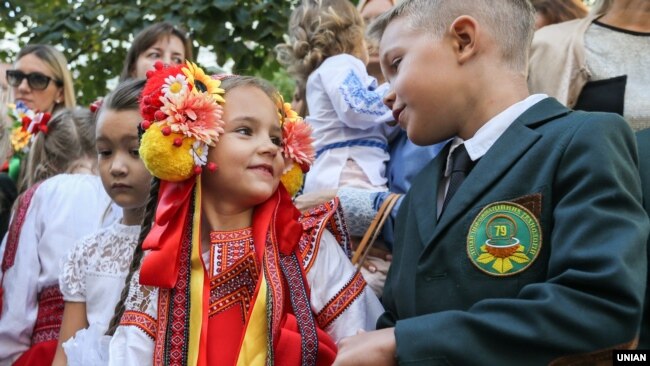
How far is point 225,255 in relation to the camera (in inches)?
120

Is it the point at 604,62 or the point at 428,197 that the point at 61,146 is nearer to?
the point at 428,197

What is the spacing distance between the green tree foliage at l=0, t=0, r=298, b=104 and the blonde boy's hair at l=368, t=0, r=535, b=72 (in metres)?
3.87

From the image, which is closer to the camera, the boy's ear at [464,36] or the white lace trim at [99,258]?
the boy's ear at [464,36]

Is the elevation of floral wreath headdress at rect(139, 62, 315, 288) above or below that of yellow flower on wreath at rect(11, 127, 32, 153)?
above

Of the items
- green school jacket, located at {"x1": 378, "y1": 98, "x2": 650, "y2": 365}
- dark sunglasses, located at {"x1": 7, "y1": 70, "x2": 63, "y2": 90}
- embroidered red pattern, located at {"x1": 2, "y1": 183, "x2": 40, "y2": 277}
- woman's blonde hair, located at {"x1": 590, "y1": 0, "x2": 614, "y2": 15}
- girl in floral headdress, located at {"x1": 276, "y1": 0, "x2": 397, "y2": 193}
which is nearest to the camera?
green school jacket, located at {"x1": 378, "y1": 98, "x2": 650, "y2": 365}

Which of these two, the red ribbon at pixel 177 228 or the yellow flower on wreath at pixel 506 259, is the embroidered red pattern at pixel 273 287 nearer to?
→ the red ribbon at pixel 177 228

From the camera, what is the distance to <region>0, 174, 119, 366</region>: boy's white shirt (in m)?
4.25

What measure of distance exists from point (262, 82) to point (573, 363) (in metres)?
1.67

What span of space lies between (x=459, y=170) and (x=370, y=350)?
28.1 inches

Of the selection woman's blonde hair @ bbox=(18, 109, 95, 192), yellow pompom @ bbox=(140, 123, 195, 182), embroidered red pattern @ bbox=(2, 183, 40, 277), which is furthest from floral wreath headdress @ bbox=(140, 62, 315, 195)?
woman's blonde hair @ bbox=(18, 109, 95, 192)

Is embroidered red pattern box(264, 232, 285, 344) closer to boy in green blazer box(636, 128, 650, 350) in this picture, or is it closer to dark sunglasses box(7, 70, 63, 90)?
boy in green blazer box(636, 128, 650, 350)

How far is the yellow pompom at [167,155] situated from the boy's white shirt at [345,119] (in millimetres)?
1008

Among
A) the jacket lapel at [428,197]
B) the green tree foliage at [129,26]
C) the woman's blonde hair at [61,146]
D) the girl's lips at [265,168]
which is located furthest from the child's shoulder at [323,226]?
the green tree foliage at [129,26]

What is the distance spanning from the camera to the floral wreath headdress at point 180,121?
9.84 ft
